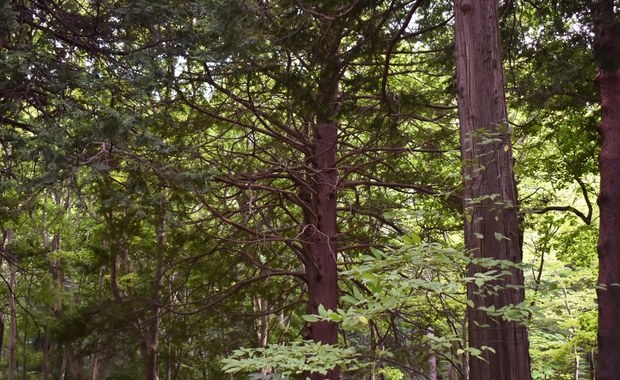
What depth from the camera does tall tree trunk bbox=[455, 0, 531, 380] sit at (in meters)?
3.38

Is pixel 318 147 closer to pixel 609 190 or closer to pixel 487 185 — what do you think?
pixel 609 190

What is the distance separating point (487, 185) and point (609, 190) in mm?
3887

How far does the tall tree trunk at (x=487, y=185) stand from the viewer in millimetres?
3383

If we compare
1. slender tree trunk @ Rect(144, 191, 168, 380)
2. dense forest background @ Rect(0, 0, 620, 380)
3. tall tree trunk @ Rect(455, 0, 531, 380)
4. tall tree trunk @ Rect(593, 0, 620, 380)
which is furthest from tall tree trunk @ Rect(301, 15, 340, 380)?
tall tree trunk @ Rect(455, 0, 531, 380)

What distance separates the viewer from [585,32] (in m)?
7.11

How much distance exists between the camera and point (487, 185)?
3.58 meters

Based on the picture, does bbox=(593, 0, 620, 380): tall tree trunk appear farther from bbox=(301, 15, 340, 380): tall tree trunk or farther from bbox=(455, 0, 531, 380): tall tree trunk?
bbox=(301, 15, 340, 380): tall tree trunk

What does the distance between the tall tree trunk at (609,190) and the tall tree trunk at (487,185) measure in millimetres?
3079

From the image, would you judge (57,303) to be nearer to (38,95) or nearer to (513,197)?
(38,95)

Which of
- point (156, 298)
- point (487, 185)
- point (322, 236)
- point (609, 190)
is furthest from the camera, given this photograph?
point (156, 298)

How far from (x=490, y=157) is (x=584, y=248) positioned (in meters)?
8.15

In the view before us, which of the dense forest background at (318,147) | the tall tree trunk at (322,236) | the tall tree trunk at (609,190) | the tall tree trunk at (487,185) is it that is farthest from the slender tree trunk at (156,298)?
the tall tree trunk at (609,190)

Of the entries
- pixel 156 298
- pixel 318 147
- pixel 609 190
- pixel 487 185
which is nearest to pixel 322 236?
pixel 318 147

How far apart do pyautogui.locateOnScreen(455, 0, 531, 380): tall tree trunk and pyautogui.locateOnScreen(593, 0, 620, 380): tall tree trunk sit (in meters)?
3.08
